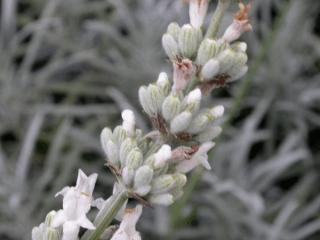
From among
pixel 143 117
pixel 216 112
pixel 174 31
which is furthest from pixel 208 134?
pixel 143 117

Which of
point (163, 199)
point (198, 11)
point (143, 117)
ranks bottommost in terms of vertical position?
point (163, 199)

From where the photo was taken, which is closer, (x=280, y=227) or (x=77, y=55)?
(x=280, y=227)

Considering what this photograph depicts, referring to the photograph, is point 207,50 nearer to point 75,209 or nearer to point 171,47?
point 171,47

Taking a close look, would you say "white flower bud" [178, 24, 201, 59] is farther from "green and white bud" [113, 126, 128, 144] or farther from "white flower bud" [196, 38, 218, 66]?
"green and white bud" [113, 126, 128, 144]

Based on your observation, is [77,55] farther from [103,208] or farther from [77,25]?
[103,208]

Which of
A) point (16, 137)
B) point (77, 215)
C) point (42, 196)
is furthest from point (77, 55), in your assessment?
point (77, 215)

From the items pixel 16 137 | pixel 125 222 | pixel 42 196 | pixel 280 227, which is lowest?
pixel 125 222

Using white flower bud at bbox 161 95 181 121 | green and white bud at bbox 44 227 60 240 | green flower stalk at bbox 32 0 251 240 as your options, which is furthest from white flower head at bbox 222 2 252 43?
green and white bud at bbox 44 227 60 240
